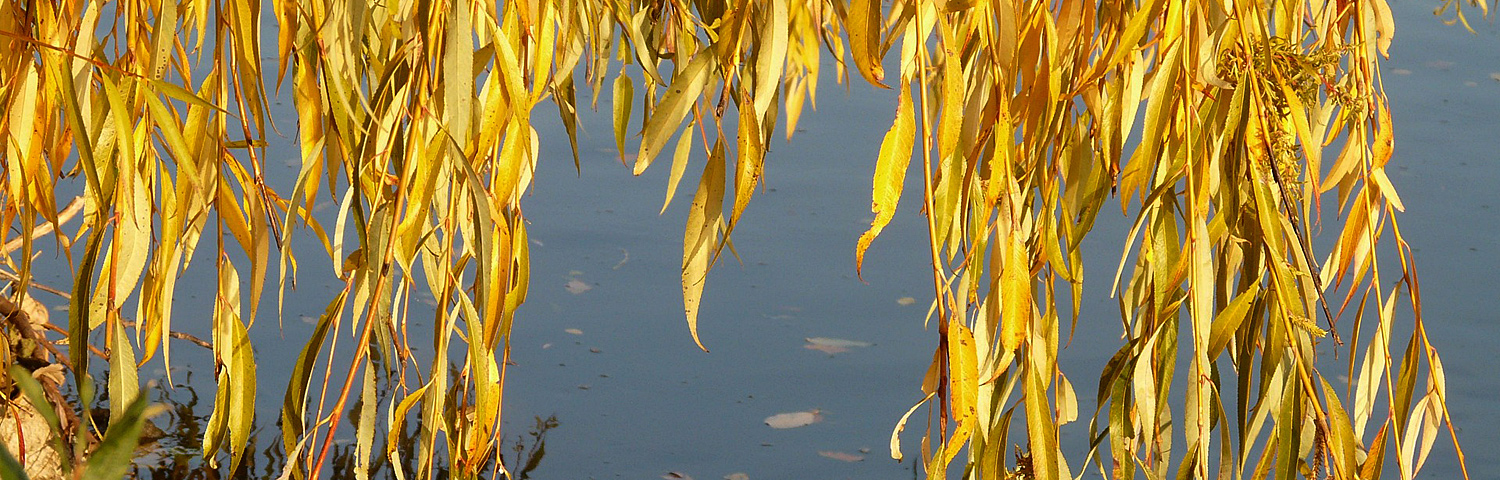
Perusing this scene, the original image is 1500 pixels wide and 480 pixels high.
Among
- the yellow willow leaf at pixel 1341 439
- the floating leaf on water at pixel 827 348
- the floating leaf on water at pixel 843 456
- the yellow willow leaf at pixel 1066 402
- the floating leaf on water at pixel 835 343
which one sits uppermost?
the yellow willow leaf at pixel 1341 439

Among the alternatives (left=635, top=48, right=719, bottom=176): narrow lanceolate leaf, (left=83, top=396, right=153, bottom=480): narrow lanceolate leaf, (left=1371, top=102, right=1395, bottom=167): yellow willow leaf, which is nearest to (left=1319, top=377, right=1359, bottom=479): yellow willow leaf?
(left=1371, top=102, right=1395, bottom=167): yellow willow leaf

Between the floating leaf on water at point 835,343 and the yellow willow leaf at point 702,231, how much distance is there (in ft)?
4.85

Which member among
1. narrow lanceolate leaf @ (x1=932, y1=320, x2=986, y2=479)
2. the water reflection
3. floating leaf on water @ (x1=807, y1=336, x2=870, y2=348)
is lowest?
the water reflection

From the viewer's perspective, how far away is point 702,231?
67 cm

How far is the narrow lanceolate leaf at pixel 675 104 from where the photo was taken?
64cm

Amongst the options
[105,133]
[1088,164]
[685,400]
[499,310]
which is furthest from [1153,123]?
[685,400]

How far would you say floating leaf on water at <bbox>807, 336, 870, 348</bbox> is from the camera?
2.14 meters

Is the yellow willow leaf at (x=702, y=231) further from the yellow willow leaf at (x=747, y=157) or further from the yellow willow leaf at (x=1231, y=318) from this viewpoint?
the yellow willow leaf at (x=1231, y=318)

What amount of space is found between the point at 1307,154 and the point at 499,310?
404mm

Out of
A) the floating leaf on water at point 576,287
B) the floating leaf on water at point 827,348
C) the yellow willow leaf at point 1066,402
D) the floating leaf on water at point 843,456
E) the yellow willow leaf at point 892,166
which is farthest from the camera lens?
the floating leaf on water at point 576,287

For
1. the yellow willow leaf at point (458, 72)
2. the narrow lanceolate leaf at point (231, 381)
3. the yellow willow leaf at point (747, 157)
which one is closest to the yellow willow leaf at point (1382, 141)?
the yellow willow leaf at point (747, 157)

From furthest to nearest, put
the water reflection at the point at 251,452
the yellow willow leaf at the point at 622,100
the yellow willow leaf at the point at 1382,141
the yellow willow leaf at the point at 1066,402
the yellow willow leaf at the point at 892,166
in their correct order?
the water reflection at the point at 251,452 < the yellow willow leaf at the point at 622,100 < the yellow willow leaf at the point at 1066,402 < the yellow willow leaf at the point at 1382,141 < the yellow willow leaf at the point at 892,166

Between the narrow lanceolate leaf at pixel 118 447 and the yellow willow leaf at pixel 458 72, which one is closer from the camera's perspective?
the narrow lanceolate leaf at pixel 118 447

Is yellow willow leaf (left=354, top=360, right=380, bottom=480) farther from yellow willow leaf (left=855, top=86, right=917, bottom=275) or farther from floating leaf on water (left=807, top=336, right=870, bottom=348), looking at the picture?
floating leaf on water (left=807, top=336, right=870, bottom=348)
